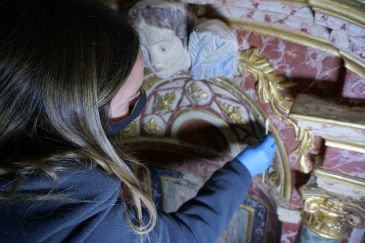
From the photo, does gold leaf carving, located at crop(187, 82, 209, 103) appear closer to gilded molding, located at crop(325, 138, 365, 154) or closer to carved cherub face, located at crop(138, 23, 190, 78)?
carved cherub face, located at crop(138, 23, 190, 78)

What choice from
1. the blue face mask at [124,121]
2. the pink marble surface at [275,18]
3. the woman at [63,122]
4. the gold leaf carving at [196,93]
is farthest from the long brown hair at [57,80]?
the gold leaf carving at [196,93]

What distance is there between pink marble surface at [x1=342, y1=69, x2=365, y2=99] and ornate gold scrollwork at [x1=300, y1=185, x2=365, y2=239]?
28 centimetres

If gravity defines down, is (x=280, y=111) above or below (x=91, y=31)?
below

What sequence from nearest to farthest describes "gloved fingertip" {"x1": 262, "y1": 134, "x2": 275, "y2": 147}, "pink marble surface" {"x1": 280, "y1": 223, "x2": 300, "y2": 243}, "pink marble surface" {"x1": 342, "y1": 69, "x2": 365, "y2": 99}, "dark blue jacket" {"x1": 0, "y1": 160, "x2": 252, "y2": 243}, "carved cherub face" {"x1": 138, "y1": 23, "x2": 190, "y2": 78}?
"dark blue jacket" {"x1": 0, "y1": 160, "x2": 252, "y2": 243}
"pink marble surface" {"x1": 342, "y1": 69, "x2": 365, "y2": 99}
"carved cherub face" {"x1": 138, "y1": 23, "x2": 190, "y2": 78}
"gloved fingertip" {"x1": 262, "y1": 134, "x2": 275, "y2": 147}
"pink marble surface" {"x1": 280, "y1": 223, "x2": 300, "y2": 243}

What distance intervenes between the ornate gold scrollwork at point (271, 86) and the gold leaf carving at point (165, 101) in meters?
0.28

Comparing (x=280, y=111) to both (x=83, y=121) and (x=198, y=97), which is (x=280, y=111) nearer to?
(x=198, y=97)

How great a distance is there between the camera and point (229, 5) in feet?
3.07

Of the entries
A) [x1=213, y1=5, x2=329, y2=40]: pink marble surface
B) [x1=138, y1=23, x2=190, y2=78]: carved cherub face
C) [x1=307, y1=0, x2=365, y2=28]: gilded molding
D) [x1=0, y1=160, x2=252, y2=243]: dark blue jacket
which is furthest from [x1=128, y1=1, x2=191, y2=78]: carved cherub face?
[x1=0, y1=160, x2=252, y2=243]: dark blue jacket

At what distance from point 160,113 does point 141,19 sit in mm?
428

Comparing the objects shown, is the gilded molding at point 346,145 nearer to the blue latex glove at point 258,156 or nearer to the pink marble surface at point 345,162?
the pink marble surface at point 345,162

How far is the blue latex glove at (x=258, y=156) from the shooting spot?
1041 millimetres

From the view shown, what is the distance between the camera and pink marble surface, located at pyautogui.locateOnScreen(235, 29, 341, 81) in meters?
0.92

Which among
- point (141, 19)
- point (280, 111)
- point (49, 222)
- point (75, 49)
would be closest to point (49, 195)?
point (49, 222)

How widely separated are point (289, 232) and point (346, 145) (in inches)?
19.1
